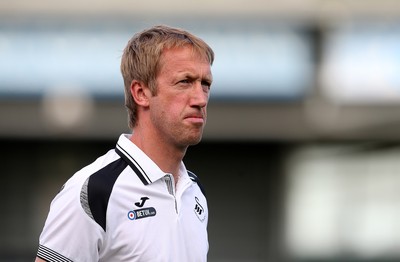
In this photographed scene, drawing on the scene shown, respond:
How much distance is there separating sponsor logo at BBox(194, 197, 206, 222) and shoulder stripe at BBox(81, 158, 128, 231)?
400 mm

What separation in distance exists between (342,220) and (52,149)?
534cm

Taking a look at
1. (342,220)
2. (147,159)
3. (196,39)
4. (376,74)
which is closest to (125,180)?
(147,159)

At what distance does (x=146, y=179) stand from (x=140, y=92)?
302 mm

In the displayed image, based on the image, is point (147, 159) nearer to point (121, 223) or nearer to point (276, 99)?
point (121, 223)

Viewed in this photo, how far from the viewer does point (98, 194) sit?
10.8 feet

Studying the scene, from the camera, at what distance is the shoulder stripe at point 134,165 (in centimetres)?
346

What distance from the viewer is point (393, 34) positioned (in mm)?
15836

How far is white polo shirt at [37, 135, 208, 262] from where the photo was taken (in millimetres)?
3236

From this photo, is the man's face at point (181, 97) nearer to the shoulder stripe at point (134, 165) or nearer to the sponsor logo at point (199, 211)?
the shoulder stripe at point (134, 165)

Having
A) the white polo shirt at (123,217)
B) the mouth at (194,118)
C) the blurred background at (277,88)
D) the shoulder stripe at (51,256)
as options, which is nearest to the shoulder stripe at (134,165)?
the white polo shirt at (123,217)

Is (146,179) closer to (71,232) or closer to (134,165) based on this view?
(134,165)

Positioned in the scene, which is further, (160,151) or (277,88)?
(277,88)

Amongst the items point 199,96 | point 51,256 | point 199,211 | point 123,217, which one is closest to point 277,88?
point 199,211

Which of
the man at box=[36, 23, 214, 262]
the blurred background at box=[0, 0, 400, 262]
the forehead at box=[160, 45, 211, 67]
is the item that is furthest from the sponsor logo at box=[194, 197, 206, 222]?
the blurred background at box=[0, 0, 400, 262]
